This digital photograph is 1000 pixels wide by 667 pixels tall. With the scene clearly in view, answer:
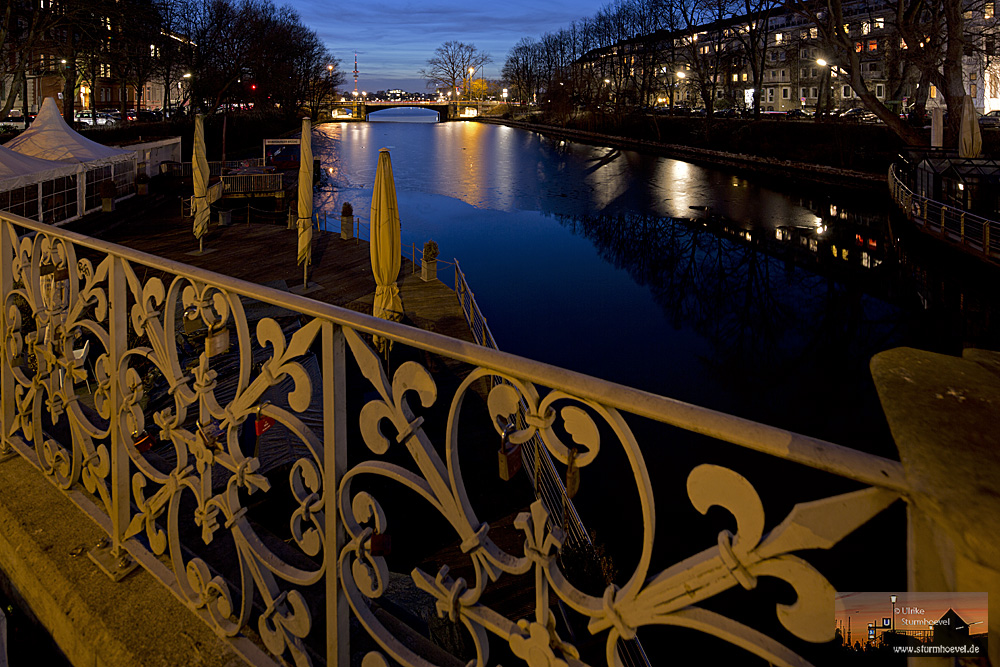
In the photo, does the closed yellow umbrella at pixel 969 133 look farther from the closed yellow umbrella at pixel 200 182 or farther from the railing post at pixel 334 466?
the railing post at pixel 334 466

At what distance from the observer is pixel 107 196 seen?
69.9 ft

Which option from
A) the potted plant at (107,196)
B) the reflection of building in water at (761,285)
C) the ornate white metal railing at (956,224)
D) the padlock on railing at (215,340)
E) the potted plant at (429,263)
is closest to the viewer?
the padlock on railing at (215,340)

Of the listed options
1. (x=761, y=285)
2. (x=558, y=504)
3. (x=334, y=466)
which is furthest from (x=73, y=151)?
(x=761, y=285)

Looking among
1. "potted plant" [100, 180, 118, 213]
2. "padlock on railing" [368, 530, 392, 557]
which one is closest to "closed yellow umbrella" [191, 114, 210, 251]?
"potted plant" [100, 180, 118, 213]

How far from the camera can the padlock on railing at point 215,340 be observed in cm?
193

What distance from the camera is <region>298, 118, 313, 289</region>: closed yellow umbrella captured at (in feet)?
47.4

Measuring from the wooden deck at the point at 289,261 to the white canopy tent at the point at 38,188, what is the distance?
1.38 m

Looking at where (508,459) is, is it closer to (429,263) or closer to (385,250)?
(385,250)

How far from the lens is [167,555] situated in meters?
2.40

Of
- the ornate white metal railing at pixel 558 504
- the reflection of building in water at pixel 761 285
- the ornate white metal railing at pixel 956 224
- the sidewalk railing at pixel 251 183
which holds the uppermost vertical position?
the sidewalk railing at pixel 251 183

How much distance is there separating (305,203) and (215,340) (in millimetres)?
13500

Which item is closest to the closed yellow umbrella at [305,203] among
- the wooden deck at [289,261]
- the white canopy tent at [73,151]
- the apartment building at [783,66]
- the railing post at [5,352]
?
the wooden deck at [289,261]

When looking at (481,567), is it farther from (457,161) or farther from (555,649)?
(457,161)

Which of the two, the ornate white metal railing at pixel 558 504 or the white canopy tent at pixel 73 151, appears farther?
the white canopy tent at pixel 73 151
